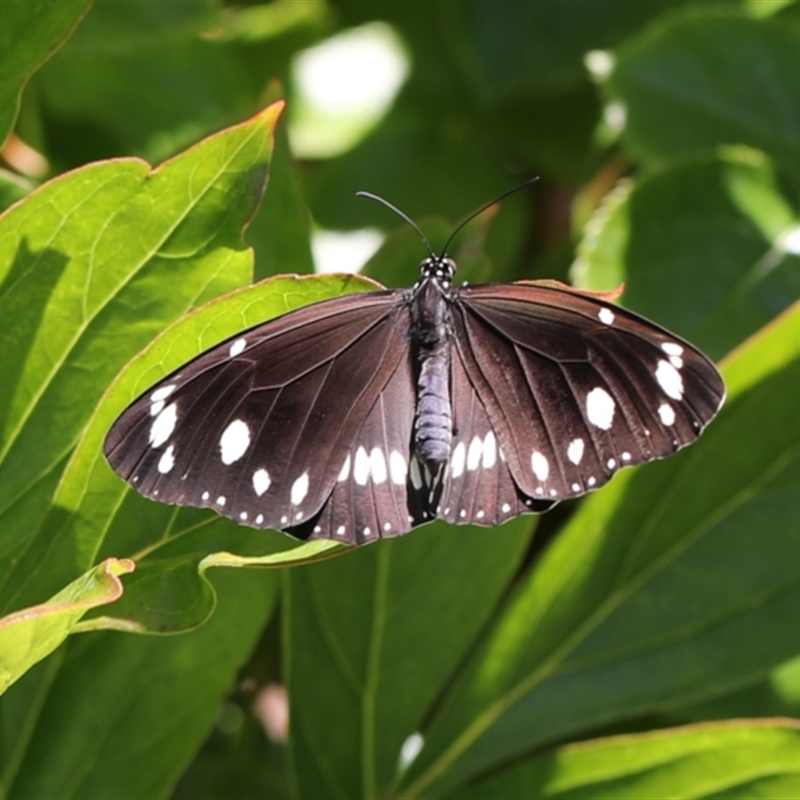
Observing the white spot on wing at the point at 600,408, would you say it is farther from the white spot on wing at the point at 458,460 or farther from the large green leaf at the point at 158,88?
the large green leaf at the point at 158,88

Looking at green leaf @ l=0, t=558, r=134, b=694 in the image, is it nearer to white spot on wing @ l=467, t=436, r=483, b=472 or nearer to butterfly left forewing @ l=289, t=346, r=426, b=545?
butterfly left forewing @ l=289, t=346, r=426, b=545

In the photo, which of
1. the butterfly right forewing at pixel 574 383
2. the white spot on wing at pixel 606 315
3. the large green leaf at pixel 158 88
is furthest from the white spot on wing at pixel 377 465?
the large green leaf at pixel 158 88

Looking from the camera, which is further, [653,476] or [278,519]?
[653,476]

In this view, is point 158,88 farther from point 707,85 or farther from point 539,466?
point 539,466

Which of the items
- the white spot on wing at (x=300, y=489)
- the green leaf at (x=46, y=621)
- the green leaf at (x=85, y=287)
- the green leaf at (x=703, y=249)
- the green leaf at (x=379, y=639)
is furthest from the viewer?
the green leaf at (x=703, y=249)

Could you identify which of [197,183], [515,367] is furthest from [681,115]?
[197,183]

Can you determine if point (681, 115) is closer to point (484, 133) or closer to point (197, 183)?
point (484, 133)
